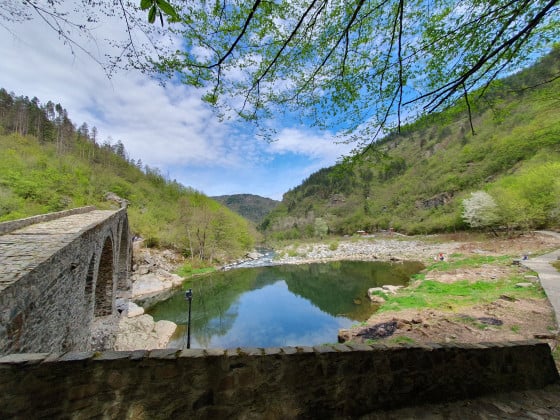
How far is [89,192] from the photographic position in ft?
108

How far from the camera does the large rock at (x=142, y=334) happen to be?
8234 mm

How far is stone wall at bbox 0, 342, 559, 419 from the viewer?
1729 mm

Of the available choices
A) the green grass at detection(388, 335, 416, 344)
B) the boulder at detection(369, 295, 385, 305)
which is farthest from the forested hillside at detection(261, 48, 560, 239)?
the boulder at detection(369, 295, 385, 305)

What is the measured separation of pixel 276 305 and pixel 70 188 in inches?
1175

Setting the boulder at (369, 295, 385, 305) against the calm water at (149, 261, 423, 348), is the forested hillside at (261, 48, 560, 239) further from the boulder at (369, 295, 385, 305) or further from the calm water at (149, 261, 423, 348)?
the calm water at (149, 261, 423, 348)

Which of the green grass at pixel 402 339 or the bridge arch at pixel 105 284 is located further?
the bridge arch at pixel 105 284

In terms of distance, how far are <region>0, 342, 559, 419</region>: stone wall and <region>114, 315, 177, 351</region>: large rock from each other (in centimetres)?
755

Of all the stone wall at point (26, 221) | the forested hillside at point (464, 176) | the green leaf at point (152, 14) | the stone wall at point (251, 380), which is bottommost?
the stone wall at point (251, 380)

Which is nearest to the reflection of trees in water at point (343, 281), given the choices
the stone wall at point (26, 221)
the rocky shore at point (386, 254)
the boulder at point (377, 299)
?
the boulder at point (377, 299)

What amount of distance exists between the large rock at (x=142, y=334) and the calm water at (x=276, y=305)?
54cm

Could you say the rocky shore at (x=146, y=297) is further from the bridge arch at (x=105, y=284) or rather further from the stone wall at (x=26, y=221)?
the stone wall at (x=26, y=221)

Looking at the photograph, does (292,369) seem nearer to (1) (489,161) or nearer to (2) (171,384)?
(2) (171,384)

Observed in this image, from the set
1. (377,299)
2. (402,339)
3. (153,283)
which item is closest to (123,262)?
(153,283)

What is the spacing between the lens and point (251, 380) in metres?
2.06
